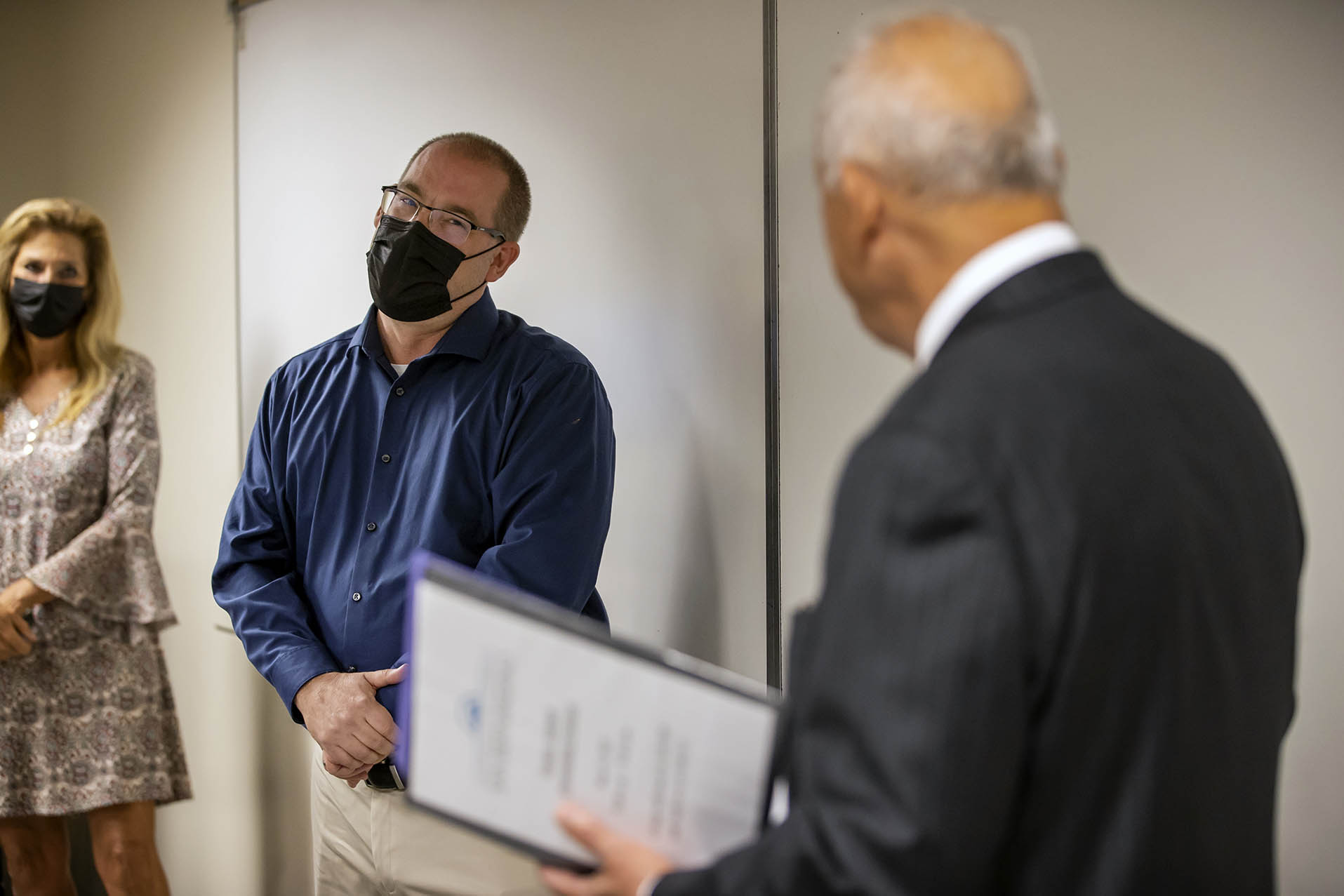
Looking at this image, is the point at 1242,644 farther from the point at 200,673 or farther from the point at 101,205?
the point at 101,205

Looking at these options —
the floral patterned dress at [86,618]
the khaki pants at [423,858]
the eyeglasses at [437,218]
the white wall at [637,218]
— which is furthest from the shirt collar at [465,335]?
the floral patterned dress at [86,618]

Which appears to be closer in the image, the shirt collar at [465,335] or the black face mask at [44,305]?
the shirt collar at [465,335]

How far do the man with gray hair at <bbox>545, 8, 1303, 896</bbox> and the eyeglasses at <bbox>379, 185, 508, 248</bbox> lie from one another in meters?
1.15

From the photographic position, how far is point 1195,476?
0.71 m

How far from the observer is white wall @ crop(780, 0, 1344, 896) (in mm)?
1343

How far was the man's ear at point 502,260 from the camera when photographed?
191cm

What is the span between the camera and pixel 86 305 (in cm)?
275

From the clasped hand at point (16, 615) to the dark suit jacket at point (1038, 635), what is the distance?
2344mm

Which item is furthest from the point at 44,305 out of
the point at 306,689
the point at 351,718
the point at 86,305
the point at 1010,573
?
the point at 1010,573

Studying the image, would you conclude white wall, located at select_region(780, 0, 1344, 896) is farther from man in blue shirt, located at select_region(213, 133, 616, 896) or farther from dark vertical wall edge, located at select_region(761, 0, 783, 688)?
man in blue shirt, located at select_region(213, 133, 616, 896)

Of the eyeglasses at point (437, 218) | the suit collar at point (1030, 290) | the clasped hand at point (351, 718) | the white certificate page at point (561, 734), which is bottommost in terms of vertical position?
the clasped hand at point (351, 718)

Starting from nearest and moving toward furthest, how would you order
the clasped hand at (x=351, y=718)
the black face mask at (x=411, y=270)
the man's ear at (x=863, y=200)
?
the man's ear at (x=863, y=200) → the clasped hand at (x=351, y=718) → the black face mask at (x=411, y=270)

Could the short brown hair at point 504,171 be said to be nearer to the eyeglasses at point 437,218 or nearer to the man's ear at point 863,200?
the eyeglasses at point 437,218

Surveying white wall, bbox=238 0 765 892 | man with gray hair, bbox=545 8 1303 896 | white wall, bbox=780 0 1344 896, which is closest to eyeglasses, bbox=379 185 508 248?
white wall, bbox=238 0 765 892
